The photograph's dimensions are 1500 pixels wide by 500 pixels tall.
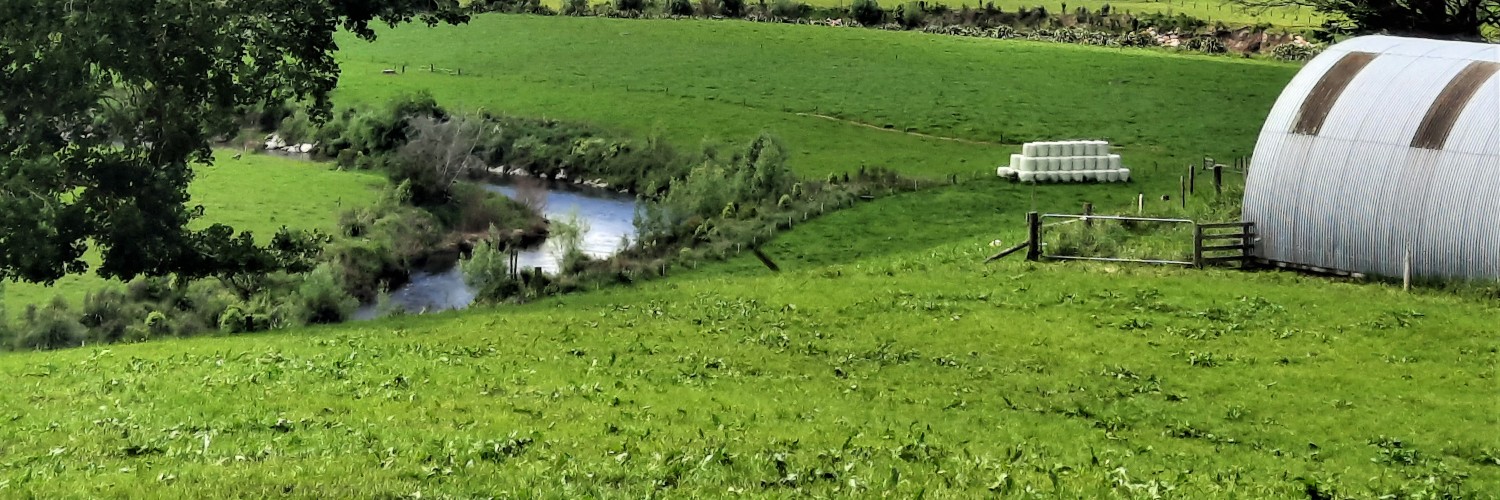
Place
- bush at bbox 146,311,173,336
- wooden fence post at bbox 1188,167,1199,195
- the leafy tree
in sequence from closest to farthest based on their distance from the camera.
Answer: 1. bush at bbox 146,311,173,336
2. wooden fence post at bbox 1188,167,1199,195
3. the leafy tree

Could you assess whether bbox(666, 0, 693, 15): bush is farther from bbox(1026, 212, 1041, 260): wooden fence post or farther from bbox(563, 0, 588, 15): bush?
bbox(1026, 212, 1041, 260): wooden fence post

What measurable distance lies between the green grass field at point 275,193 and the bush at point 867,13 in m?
48.8

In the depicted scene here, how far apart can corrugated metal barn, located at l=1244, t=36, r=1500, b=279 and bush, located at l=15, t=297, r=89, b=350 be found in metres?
37.4

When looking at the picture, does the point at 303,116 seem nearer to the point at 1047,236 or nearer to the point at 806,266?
the point at 806,266

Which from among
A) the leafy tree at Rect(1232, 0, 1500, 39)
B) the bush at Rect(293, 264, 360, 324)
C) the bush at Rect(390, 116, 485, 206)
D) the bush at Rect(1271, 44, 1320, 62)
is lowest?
the bush at Rect(293, 264, 360, 324)

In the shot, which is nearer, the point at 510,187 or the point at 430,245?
the point at 430,245

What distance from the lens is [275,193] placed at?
245 feet

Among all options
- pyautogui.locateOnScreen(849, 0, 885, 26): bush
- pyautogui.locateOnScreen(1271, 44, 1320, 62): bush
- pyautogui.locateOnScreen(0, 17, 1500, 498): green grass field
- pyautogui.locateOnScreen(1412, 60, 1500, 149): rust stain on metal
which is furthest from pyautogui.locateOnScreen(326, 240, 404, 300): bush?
pyautogui.locateOnScreen(849, 0, 885, 26): bush

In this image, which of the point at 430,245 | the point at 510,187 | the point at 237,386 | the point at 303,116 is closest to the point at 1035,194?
the point at 430,245

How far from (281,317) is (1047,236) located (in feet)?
83.8

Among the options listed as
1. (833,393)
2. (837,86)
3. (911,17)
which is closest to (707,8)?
(911,17)

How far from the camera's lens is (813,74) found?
9406 cm

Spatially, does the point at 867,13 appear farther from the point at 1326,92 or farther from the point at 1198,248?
the point at 1198,248

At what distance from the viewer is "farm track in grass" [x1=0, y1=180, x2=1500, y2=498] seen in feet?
51.6
